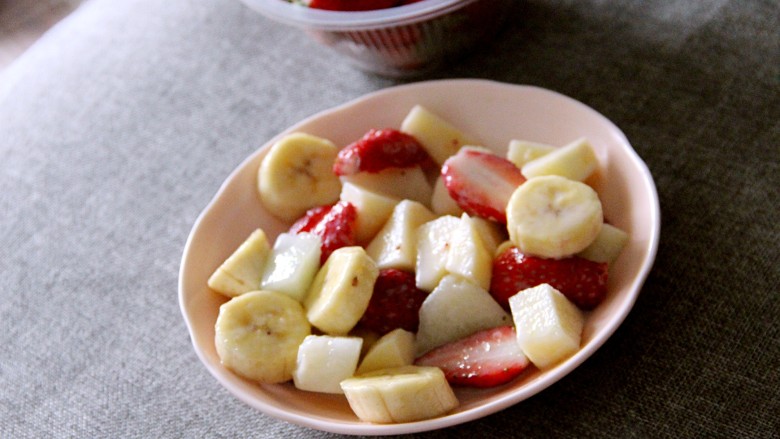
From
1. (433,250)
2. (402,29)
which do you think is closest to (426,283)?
(433,250)

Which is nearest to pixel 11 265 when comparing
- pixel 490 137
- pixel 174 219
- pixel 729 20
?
pixel 174 219

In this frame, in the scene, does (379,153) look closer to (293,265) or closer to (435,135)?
(435,135)

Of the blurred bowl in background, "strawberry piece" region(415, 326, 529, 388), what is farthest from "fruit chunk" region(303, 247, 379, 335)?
the blurred bowl in background

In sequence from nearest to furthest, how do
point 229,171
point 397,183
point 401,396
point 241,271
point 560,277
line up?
point 401,396 < point 560,277 < point 241,271 < point 397,183 < point 229,171

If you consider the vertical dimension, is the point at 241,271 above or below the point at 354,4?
below

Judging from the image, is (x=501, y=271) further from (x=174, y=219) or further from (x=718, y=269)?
(x=174, y=219)

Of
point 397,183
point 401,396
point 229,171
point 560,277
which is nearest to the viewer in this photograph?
point 401,396
